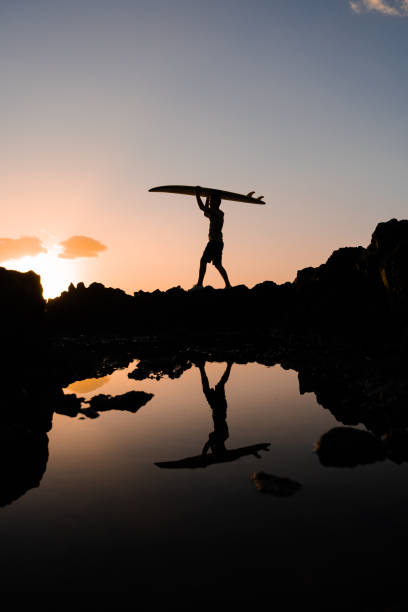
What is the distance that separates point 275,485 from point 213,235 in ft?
63.2

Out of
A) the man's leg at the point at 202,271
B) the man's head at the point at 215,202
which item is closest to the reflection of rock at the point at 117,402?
the man's leg at the point at 202,271

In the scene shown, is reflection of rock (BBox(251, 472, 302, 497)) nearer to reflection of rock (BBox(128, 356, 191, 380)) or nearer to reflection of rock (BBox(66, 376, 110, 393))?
reflection of rock (BBox(66, 376, 110, 393))

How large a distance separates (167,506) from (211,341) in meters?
19.3

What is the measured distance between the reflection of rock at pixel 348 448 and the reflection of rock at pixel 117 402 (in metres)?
4.63

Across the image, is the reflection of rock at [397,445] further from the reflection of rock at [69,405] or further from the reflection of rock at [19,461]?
the reflection of rock at [69,405]

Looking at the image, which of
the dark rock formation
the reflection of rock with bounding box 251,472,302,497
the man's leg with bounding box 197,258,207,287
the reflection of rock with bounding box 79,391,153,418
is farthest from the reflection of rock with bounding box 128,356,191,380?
the reflection of rock with bounding box 251,472,302,497

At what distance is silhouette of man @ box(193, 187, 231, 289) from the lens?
23.0 meters

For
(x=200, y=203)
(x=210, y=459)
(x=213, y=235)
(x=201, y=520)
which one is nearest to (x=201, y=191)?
(x=200, y=203)

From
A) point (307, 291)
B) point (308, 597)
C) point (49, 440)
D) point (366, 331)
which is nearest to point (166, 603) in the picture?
point (308, 597)

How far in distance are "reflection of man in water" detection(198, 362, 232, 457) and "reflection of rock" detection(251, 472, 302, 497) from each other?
1257 millimetres

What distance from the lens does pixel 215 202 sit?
2300 cm

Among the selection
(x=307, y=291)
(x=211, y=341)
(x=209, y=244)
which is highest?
(x=209, y=244)

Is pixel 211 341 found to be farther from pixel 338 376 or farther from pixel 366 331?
pixel 338 376

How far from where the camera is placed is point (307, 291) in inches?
1006
